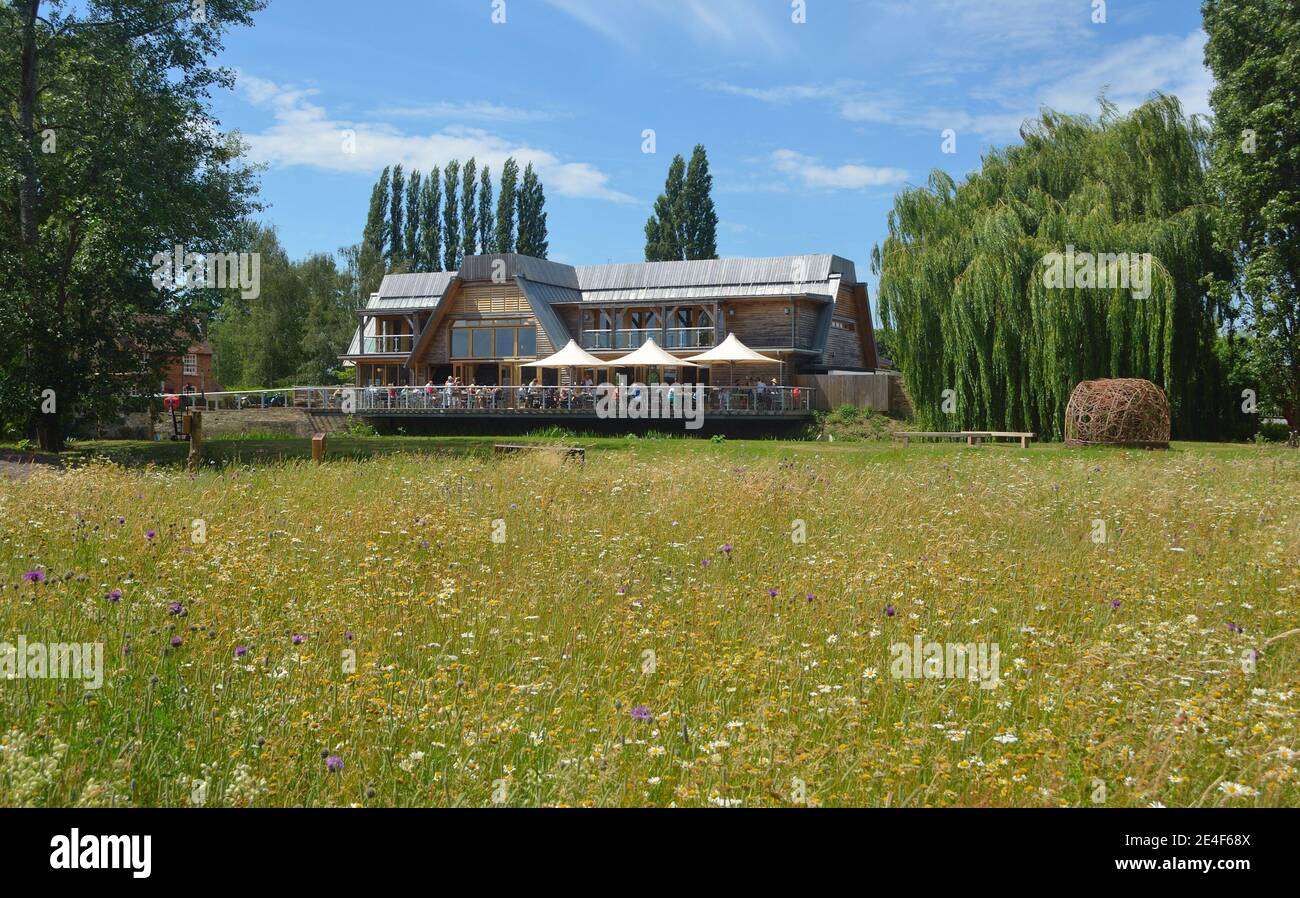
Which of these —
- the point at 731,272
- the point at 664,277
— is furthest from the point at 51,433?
the point at 731,272

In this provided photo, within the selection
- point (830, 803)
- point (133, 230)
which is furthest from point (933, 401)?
point (830, 803)

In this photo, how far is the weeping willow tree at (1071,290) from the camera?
3088 cm

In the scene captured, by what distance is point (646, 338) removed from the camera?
154 ft

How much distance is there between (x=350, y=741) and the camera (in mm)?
4465

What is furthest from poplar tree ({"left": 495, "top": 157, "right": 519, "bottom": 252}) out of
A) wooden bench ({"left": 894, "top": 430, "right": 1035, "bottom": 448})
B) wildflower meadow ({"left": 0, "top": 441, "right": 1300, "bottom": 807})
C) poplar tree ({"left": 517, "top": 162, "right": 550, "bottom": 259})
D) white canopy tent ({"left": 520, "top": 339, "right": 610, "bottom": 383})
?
wildflower meadow ({"left": 0, "top": 441, "right": 1300, "bottom": 807})

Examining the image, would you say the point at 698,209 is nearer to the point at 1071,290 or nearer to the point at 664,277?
the point at 664,277

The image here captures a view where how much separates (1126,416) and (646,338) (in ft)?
78.3

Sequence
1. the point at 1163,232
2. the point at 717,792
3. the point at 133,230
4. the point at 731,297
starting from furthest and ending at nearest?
the point at 731,297 → the point at 1163,232 → the point at 133,230 → the point at 717,792

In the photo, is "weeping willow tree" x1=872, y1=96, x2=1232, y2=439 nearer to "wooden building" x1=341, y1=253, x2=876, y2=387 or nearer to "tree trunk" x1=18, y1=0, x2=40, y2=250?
"wooden building" x1=341, y1=253, x2=876, y2=387

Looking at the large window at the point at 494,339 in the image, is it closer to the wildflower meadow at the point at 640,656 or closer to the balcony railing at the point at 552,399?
the balcony railing at the point at 552,399

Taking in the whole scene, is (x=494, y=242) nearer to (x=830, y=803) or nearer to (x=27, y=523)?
(x=27, y=523)

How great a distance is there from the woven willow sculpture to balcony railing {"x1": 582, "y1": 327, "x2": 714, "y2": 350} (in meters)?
20.2
